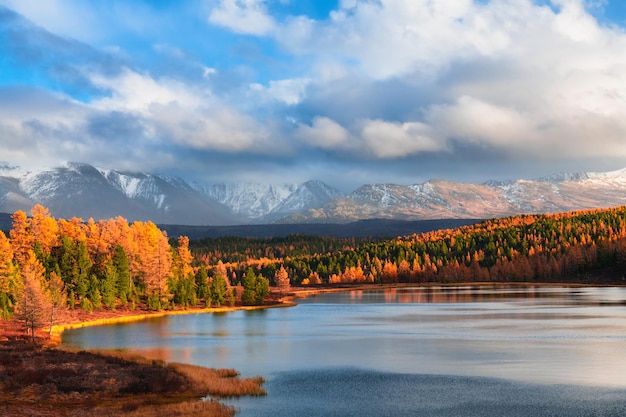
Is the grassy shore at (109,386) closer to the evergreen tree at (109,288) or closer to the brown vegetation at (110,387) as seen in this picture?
the brown vegetation at (110,387)

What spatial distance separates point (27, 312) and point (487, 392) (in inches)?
3020

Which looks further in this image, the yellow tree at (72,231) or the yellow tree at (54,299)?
the yellow tree at (72,231)

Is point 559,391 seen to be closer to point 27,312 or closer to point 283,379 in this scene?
point 283,379

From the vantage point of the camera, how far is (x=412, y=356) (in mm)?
83188

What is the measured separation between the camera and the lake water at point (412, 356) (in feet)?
180

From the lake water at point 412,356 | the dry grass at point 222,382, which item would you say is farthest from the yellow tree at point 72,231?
the dry grass at point 222,382

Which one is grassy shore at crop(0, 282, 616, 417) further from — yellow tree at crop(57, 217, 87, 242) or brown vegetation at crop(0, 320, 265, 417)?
yellow tree at crop(57, 217, 87, 242)

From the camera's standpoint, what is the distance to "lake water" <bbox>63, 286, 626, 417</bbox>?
180 feet

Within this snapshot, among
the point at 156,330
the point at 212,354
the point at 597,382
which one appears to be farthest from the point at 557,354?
the point at 156,330

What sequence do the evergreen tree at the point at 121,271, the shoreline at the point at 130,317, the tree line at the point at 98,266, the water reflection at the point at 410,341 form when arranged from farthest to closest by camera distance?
the evergreen tree at the point at 121,271, the tree line at the point at 98,266, the shoreline at the point at 130,317, the water reflection at the point at 410,341

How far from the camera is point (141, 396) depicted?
5809 centimetres

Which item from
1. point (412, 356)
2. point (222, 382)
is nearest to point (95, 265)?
point (412, 356)

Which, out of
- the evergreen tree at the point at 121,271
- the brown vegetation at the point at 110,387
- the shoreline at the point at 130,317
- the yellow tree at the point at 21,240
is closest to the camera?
the brown vegetation at the point at 110,387

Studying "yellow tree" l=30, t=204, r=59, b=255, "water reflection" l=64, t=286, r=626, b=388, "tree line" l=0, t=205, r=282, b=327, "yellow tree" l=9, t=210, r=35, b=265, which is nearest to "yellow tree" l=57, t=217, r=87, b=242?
"tree line" l=0, t=205, r=282, b=327
